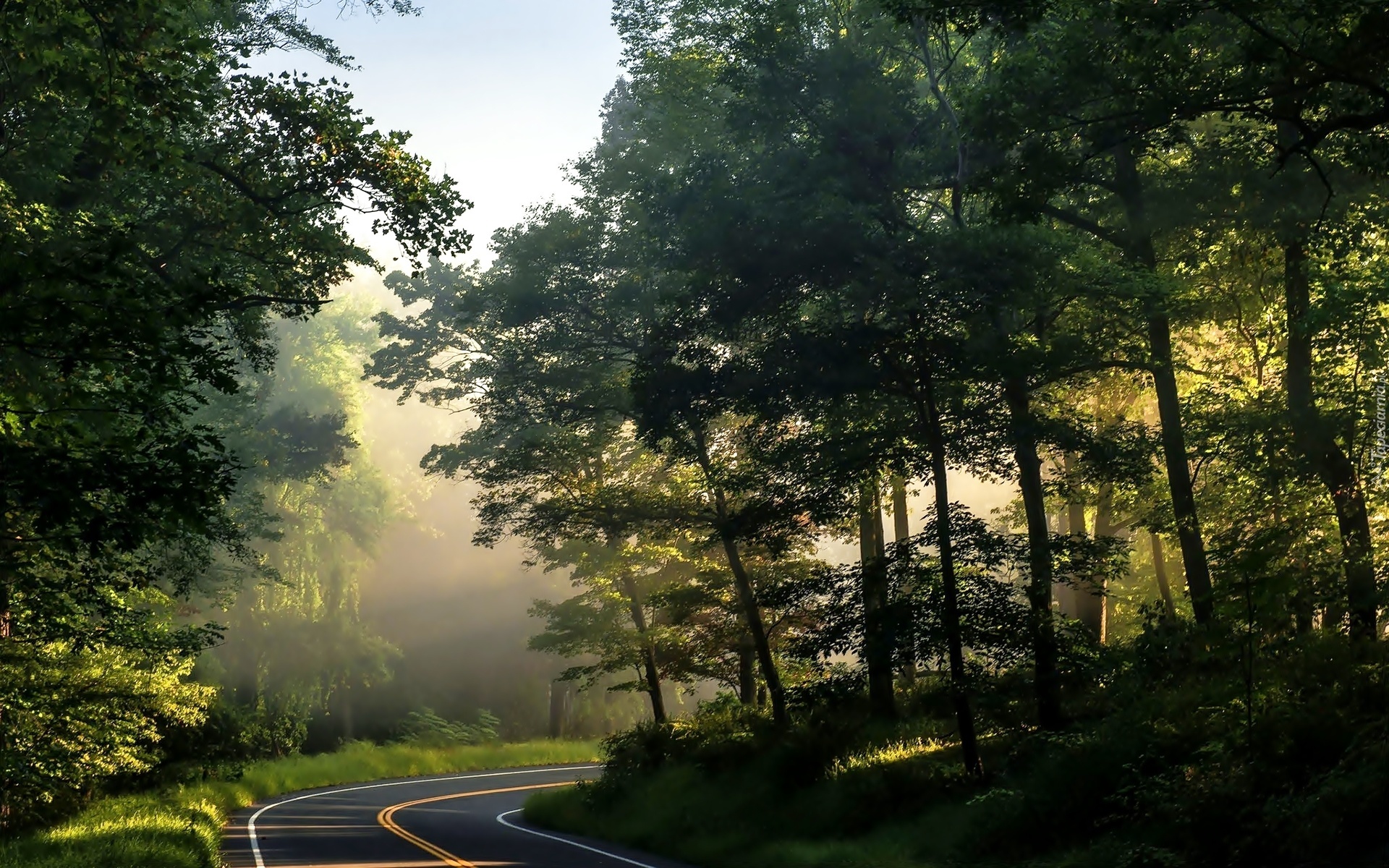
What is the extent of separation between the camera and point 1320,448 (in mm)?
17172

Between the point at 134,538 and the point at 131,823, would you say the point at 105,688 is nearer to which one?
the point at 131,823

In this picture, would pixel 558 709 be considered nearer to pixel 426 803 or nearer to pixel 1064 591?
pixel 426 803

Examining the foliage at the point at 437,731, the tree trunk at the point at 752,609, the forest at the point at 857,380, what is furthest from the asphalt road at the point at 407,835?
the foliage at the point at 437,731

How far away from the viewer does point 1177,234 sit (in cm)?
2000

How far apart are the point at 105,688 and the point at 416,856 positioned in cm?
595

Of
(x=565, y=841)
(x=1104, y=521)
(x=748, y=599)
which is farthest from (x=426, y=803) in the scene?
(x=1104, y=521)

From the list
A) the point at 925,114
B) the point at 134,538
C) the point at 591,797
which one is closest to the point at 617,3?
the point at 925,114

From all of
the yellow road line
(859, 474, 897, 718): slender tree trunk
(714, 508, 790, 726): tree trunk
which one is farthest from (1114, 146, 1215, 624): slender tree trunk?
the yellow road line

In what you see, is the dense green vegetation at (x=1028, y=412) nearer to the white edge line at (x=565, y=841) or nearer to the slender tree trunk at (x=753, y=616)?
the slender tree trunk at (x=753, y=616)

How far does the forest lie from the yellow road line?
355cm

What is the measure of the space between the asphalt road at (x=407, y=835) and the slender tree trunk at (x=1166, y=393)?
973 cm

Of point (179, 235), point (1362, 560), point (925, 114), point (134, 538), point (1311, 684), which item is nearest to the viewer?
point (134, 538)

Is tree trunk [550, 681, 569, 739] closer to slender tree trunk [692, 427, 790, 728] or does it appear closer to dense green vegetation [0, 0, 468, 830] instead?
→ dense green vegetation [0, 0, 468, 830]

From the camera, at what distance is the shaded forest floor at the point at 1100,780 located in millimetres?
10805
